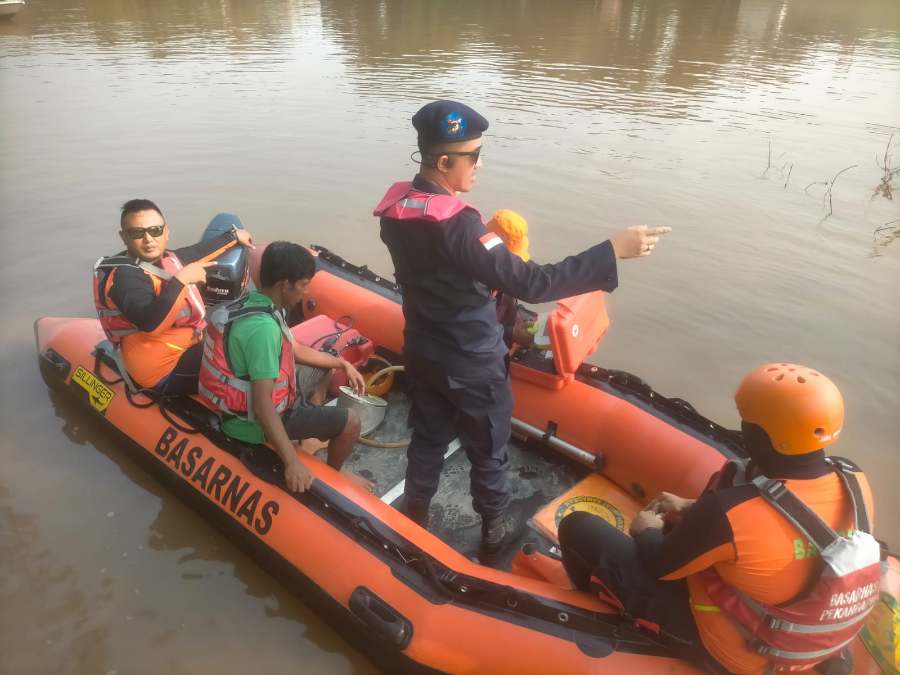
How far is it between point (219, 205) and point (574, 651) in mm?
6493

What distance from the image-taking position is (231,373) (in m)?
2.56

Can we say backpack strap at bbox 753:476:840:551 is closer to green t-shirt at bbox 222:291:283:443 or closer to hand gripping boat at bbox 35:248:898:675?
hand gripping boat at bbox 35:248:898:675

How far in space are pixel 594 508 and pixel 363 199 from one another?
529 cm

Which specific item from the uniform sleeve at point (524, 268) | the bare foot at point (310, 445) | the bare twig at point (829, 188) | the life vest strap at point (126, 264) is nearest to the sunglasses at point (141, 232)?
the life vest strap at point (126, 264)

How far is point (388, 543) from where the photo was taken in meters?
2.44

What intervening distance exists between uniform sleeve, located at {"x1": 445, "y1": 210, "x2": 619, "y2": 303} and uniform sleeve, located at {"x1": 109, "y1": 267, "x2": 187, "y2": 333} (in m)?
1.47

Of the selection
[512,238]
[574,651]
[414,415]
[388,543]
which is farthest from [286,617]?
[512,238]

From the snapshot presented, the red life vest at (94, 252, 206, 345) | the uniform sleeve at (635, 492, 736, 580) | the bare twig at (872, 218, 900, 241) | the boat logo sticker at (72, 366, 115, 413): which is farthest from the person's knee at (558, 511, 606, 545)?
the bare twig at (872, 218, 900, 241)

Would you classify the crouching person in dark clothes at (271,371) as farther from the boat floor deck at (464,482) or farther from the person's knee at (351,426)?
the boat floor deck at (464,482)

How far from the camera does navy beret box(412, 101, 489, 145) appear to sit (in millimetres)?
2006

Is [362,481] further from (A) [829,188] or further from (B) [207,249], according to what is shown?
(A) [829,188]

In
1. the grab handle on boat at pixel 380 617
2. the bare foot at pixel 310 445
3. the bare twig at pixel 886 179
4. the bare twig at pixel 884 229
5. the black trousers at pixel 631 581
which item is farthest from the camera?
the bare twig at pixel 886 179

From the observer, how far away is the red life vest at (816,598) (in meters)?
1.56

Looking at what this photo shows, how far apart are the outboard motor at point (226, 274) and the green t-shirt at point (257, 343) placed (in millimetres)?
1564
